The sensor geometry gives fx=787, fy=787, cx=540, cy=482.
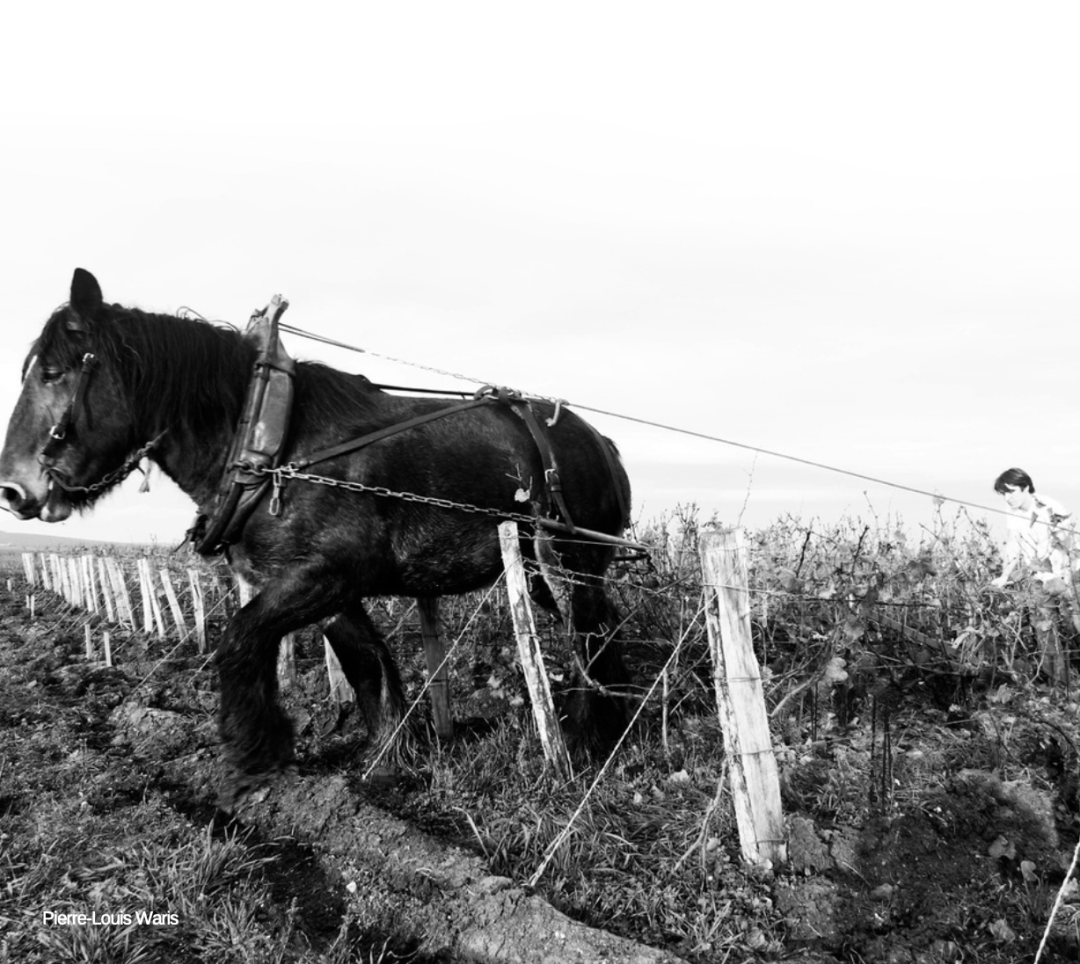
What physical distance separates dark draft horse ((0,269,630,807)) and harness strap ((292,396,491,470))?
0.04 metres

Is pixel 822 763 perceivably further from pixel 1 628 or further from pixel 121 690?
pixel 1 628

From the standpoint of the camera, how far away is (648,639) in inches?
237

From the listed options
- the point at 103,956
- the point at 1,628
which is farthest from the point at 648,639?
the point at 1,628

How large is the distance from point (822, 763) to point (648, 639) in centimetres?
200

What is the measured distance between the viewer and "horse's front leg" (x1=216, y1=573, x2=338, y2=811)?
13.0 ft

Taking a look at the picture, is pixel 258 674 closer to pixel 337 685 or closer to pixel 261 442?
pixel 261 442

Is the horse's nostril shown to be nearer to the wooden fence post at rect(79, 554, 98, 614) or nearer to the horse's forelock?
the horse's forelock

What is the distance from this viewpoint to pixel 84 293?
13.5 feet

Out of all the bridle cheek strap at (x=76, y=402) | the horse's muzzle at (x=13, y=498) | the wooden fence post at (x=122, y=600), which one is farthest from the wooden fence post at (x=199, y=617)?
the bridle cheek strap at (x=76, y=402)

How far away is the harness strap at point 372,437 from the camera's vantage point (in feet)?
13.7

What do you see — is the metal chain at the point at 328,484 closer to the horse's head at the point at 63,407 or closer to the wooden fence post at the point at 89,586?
the horse's head at the point at 63,407

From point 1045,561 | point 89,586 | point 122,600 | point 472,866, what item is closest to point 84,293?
point 472,866

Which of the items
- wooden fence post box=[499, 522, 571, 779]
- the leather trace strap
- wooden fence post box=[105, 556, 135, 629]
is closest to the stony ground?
wooden fence post box=[499, 522, 571, 779]

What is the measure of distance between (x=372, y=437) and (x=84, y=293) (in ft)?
5.41
